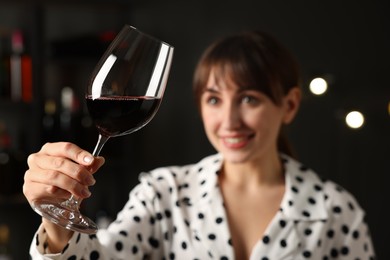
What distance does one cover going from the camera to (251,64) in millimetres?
1909

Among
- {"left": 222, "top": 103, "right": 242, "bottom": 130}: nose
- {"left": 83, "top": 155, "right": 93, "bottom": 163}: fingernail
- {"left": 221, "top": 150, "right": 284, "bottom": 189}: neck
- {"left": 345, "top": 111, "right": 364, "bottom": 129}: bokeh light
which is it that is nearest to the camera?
{"left": 83, "top": 155, "right": 93, "bottom": 163}: fingernail

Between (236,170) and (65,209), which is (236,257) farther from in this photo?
(65,209)

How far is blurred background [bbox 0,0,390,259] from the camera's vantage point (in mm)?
3059

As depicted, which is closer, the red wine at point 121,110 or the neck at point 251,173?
the red wine at point 121,110

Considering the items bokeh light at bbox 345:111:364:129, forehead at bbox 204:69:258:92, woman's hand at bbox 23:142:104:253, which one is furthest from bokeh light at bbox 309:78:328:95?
woman's hand at bbox 23:142:104:253

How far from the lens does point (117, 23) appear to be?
11.3 feet

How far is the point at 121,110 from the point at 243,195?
97 cm

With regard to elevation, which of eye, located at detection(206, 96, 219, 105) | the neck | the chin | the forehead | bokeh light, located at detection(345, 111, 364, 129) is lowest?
the neck

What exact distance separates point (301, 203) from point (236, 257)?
0.85 feet

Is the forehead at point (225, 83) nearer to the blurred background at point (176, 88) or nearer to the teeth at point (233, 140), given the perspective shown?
the teeth at point (233, 140)

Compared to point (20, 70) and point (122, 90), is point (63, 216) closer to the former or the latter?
point (122, 90)

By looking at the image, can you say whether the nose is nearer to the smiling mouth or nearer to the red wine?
the smiling mouth

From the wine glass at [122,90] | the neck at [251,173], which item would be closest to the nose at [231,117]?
the neck at [251,173]

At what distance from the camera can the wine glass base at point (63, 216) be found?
1103 mm
